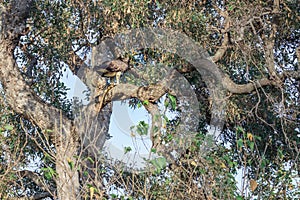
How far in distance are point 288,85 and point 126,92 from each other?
301cm

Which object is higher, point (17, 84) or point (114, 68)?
point (114, 68)

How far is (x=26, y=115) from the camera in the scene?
10109 millimetres

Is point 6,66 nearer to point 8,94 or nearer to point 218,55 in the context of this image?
point 8,94

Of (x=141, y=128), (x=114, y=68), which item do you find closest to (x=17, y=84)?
(x=114, y=68)

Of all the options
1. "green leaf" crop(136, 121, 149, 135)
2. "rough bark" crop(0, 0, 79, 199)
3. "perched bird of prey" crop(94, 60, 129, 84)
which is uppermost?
"perched bird of prey" crop(94, 60, 129, 84)

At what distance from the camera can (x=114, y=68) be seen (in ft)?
33.1

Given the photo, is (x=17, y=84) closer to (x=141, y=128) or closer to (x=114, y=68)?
(x=114, y=68)

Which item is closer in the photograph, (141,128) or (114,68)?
(141,128)

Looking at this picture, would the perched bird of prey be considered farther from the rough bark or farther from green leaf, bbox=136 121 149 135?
green leaf, bbox=136 121 149 135

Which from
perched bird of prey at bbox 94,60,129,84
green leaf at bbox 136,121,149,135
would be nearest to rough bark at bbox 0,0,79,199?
perched bird of prey at bbox 94,60,129,84

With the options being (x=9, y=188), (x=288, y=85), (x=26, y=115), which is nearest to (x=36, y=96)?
(x=26, y=115)

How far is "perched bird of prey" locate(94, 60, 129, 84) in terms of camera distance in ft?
33.0

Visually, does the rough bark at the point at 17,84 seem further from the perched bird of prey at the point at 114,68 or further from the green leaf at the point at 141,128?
the green leaf at the point at 141,128

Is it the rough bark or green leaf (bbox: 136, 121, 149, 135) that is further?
the rough bark
